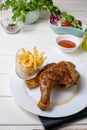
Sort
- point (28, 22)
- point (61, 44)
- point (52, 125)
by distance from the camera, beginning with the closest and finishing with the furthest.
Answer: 1. point (52, 125)
2. point (61, 44)
3. point (28, 22)

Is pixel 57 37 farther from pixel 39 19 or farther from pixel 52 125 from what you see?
pixel 52 125

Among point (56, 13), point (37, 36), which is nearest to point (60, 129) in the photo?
point (37, 36)

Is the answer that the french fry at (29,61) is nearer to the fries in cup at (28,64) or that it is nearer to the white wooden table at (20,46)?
the fries in cup at (28,64)

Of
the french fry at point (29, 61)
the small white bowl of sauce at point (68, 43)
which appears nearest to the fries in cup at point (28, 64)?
the french fry at point (29, 61)

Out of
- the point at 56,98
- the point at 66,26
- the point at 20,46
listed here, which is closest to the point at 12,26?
the point at 20,46

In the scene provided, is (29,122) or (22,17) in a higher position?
(22,17)
